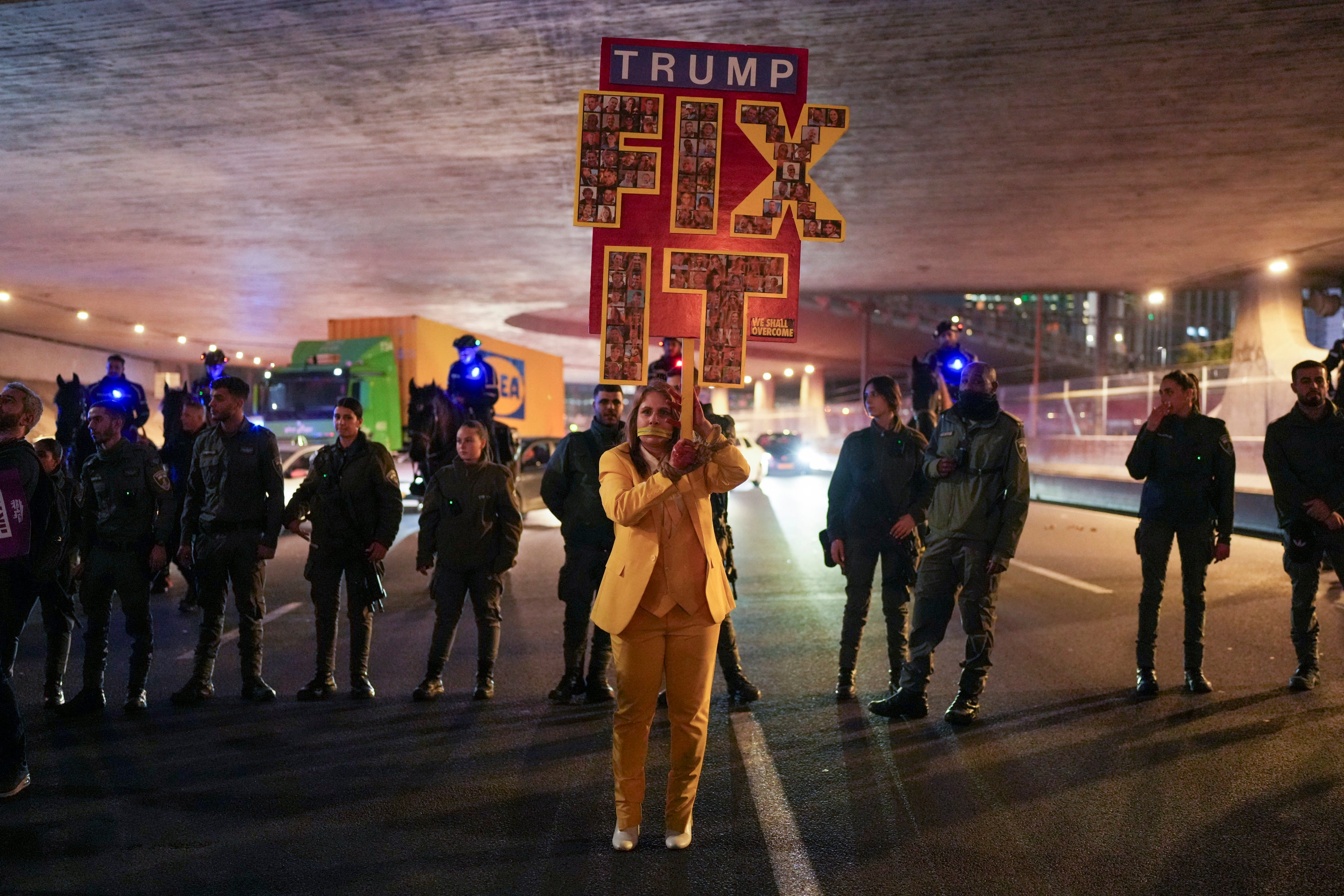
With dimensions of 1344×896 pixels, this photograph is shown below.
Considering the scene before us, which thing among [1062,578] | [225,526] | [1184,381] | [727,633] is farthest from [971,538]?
[1062,578]

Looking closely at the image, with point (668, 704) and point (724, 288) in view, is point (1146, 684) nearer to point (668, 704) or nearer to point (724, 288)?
point (668, 704)

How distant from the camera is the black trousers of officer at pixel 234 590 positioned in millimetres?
5961

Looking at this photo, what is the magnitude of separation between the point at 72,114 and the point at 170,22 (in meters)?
4.16

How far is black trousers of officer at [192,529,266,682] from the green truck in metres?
14.6

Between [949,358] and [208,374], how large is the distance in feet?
25.3

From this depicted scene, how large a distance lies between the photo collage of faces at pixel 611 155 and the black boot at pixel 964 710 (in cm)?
330

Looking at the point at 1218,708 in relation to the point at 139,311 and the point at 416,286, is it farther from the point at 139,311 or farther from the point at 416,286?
the point at 139,311

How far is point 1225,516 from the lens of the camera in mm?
6129

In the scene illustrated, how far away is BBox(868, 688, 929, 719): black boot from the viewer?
5.53 m

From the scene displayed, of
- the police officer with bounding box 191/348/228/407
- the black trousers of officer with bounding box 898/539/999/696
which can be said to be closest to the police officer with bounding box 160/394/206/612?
the police officer with bounding box 191/348/228/407

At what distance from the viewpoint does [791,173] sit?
4.40 meters

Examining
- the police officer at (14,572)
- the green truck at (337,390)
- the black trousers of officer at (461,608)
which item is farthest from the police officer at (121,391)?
the green truck at (337,390)

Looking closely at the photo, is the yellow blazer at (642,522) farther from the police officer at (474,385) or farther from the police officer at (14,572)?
the police officer at (474,385)

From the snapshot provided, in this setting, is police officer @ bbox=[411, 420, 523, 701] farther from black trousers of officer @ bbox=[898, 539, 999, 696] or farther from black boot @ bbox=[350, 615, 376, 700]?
black trousers of officer @ bbox=[898, 539, 999, 696]
